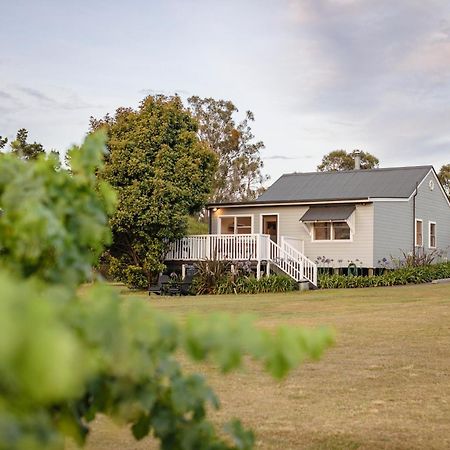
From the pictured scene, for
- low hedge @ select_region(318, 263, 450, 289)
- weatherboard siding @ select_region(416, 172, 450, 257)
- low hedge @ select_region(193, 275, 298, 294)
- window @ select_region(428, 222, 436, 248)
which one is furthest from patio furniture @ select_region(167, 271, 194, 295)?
window @ select_region(428, 222, 436, 248)

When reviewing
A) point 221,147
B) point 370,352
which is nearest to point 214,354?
point 370,352

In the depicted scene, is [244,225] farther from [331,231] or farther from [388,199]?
[388,199]

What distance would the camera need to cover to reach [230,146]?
191 ft

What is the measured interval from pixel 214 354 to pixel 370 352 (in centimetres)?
899

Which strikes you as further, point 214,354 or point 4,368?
point 214,354

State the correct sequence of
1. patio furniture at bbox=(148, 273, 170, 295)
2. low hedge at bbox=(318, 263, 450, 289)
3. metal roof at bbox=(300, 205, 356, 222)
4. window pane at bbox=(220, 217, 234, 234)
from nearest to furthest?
patio furniture at bbox=(148, 273, 170, 295)
low hedge at bbox=(318, 263, 450, 289)
metal roof at bbox=(300, 205, 356, 222)
window pane at bbox=(220, 217, 234, 234)

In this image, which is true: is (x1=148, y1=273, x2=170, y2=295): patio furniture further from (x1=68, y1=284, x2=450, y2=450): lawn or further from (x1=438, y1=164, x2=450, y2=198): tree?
(x1=438, y1=164, x2=450, y2=198): tree

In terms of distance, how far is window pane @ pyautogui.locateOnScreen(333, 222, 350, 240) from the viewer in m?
29.1

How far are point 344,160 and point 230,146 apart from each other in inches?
411

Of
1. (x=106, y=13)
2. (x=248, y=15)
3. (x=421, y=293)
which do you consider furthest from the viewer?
(x=248, y=15)

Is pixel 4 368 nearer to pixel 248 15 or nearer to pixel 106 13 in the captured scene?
pixel 106 13

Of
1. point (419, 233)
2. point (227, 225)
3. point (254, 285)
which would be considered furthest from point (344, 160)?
point (254, 285)

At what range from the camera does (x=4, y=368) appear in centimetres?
93

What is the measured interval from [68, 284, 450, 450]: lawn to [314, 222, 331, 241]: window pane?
51.9 feet
